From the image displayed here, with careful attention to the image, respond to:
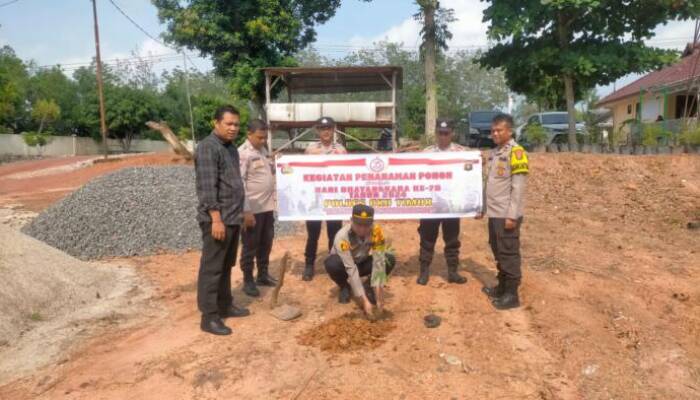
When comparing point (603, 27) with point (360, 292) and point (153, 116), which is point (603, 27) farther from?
point (153, 116)

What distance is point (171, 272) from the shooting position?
21.0 ft

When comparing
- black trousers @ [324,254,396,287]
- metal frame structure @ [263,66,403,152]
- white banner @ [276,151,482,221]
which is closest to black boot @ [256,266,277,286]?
white banner @ [276,151,482,221]

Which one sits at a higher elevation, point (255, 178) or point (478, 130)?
point (478, 130)

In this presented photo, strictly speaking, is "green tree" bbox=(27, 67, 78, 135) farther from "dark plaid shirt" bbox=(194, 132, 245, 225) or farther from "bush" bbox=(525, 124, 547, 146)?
"dark plaid shirt" bbox=(194, 132, 245, 225)

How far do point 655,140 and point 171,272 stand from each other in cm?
1048

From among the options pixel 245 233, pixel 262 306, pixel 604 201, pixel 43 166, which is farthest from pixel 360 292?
pixel 43 166

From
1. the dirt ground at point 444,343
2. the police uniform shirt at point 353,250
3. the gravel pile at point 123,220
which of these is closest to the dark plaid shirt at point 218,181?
the police uniform shirt at point 353,250

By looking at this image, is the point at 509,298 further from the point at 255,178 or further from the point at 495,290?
the point at 255,178

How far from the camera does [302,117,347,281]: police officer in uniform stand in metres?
5.19

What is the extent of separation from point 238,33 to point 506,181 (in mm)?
16587

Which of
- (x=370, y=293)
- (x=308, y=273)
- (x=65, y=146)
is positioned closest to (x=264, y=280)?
(x=308, y=273)

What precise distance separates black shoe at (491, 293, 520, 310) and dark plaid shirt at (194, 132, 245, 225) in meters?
2.43

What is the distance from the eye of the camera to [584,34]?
40.0 feet

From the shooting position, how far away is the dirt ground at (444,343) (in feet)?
Answer: 10.6
